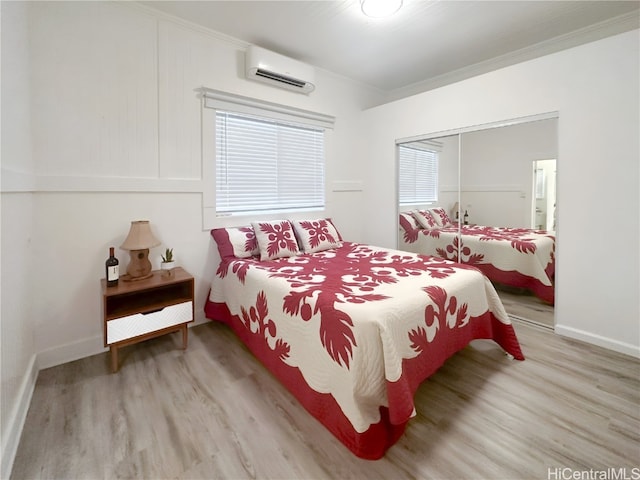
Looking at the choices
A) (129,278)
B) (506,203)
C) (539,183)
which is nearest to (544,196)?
(539,183)

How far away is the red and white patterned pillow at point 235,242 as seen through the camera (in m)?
2.67

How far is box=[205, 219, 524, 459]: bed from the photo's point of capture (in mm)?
1358

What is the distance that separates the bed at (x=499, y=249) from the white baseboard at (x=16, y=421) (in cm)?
335

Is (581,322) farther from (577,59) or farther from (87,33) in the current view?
(87,33)

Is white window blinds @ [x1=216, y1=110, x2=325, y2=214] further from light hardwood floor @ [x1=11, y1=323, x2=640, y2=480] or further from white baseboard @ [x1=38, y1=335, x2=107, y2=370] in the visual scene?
light hardwood floor @ [x1=11, y1=323, x2=640, y2=480]

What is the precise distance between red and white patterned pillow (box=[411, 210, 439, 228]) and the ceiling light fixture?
6.35 ft

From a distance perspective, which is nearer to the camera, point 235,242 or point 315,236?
point 235,242

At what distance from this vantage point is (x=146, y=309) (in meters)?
2.10

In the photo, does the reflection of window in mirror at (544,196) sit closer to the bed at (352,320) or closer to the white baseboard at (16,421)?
the bed at (352,320)

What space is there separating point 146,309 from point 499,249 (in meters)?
2.97

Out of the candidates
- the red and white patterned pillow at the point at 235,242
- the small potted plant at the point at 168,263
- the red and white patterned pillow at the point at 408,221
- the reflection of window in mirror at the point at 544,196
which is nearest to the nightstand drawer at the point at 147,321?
the small potted plant at the point at 168,263

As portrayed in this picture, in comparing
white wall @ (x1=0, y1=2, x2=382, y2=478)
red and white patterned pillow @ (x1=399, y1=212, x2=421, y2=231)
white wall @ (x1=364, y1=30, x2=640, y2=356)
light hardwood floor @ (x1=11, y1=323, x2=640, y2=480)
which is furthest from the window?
white wall @ (x1=0, y1=2, x2=382, y2=478)

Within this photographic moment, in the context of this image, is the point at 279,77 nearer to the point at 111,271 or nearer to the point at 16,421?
the point at 111,271

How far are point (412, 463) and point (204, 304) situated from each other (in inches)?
83.7
